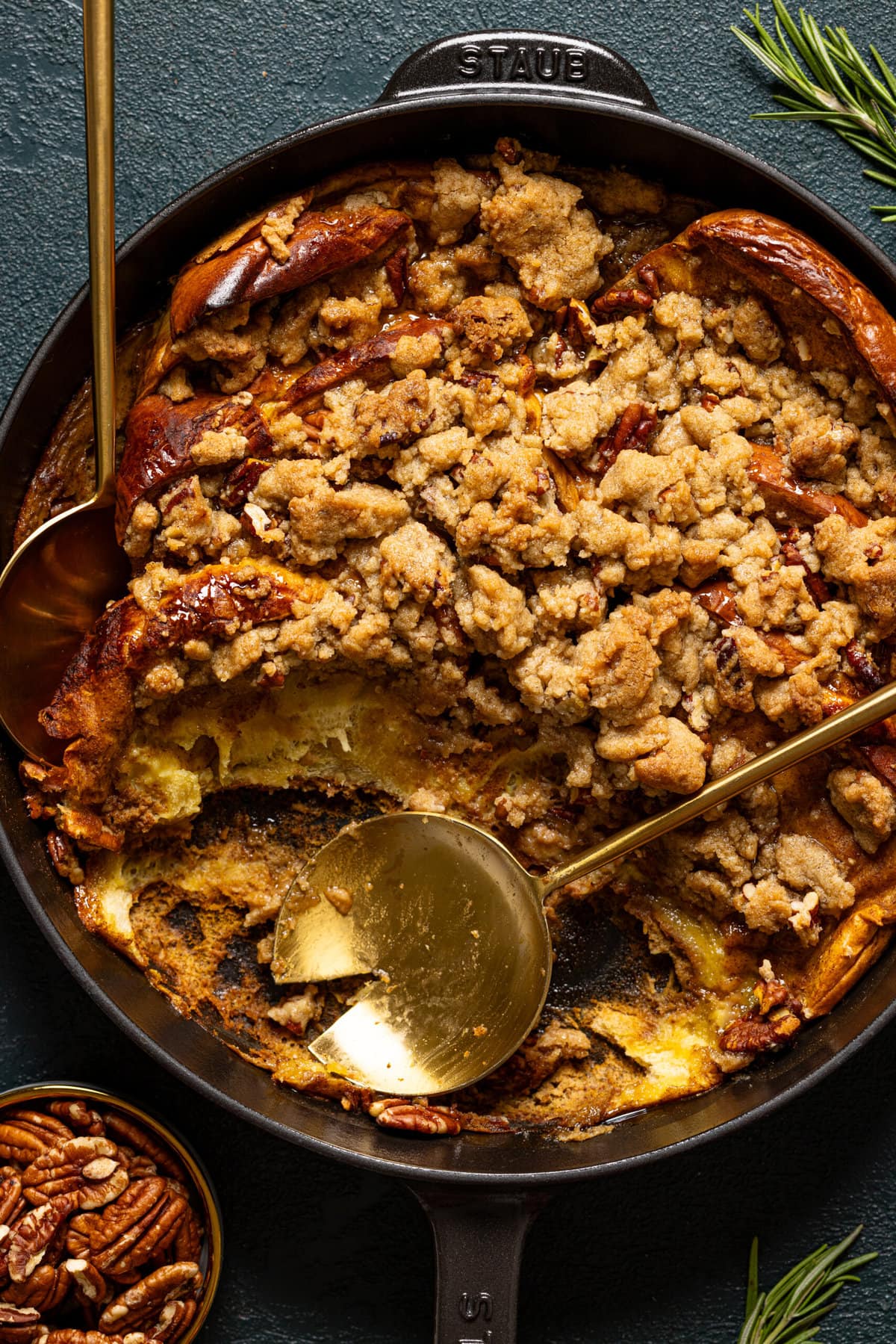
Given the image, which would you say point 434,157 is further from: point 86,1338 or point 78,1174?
point 86,1338

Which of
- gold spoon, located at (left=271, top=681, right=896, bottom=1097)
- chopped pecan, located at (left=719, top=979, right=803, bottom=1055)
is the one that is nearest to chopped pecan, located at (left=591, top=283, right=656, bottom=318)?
gold spoon, located at (left=271, top=681, right=896, bottom=1097)

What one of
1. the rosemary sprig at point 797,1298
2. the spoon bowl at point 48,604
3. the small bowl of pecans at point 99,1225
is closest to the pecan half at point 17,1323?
the small bowl of pecans at point 99,1225

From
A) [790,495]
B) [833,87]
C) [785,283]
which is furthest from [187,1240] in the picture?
[833,87]

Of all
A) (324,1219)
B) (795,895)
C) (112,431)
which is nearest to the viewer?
(112,431)

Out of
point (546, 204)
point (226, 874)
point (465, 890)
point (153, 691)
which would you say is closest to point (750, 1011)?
point (465, 890)

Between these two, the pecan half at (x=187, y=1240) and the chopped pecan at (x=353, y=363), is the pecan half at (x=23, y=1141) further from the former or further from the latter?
A: the chopped pecan at (x=353, y=363)

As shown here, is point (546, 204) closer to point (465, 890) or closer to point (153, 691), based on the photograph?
point (153, 691)
